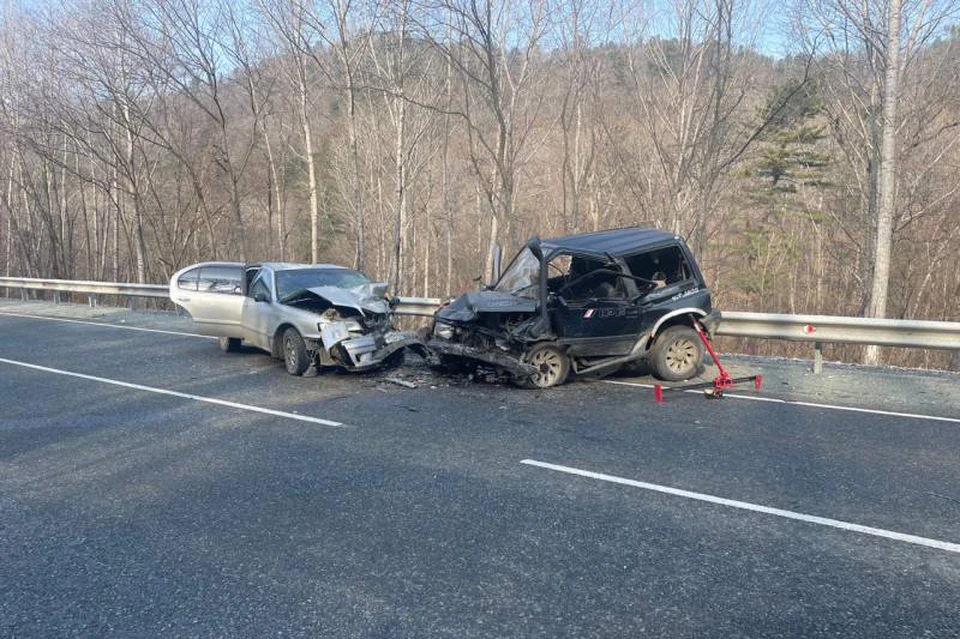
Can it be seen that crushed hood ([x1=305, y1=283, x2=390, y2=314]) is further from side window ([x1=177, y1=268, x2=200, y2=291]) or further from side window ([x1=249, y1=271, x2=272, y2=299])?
side window ([x1=177, y1=268, x2=200, y2=291])

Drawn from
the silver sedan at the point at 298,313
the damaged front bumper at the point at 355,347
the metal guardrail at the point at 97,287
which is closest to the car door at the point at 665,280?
the damaged front bumper at the point at 355,347

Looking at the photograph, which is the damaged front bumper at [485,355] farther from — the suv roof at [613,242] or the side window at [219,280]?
the side window at [219,280]

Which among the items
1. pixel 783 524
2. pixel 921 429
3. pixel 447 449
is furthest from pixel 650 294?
pixel 783 524

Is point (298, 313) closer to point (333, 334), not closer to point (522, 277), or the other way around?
point (333, 334)

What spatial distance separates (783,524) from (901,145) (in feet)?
59.4

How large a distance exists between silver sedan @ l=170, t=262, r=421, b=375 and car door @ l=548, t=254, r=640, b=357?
226 centimetres

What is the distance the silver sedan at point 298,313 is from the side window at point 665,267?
3323 millimetres

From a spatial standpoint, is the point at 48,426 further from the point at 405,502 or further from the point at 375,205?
the point at 375,205

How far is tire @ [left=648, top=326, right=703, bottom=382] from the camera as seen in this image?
906 cm

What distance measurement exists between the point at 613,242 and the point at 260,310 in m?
5.63

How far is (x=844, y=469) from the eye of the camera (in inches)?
222

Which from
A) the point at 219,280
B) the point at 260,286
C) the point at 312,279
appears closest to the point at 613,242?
the point at 312,279

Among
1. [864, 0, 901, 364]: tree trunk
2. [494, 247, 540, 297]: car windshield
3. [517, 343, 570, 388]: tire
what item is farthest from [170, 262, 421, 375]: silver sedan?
[864, 0, 901, 364]: tree trunk

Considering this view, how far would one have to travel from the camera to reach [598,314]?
8.84 metres
